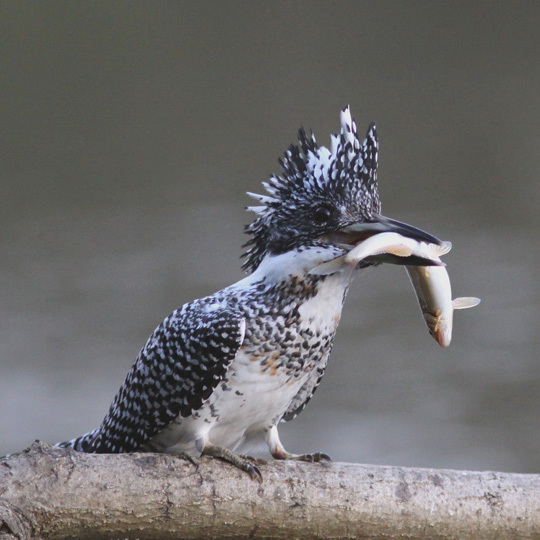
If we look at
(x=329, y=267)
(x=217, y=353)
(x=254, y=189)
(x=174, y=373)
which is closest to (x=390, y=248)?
(x=329, y=267)

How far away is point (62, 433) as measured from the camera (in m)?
4.68

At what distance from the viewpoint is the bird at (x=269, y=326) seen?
6.92 ft

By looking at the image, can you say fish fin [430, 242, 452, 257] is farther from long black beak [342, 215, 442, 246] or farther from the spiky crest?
the spiky crest

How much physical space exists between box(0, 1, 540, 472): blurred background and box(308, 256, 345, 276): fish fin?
8.06ft

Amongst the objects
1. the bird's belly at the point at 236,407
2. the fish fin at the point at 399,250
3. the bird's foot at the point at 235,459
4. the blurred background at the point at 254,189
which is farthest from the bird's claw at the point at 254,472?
the blurred background at the point at 254,189

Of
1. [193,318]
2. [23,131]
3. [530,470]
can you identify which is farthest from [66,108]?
[193,318]

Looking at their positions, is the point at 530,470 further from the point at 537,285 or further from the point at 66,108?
the point at 66,108

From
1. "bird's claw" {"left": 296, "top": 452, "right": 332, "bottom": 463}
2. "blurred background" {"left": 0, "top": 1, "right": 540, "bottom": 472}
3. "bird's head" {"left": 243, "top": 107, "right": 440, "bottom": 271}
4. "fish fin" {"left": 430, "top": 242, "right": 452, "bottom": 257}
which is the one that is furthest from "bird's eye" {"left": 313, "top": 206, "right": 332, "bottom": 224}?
"blurred background" {"left": 0, "top": 1, "right": 540, "bottom": 472}

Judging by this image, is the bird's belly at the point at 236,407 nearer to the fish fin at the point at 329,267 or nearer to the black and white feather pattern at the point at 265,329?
the black and white feather pattern at the point at 265,329

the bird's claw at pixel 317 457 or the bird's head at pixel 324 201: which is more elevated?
the bird's head at pixel 324 201

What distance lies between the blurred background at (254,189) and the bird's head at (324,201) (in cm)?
237

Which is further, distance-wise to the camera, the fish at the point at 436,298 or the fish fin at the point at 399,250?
the fish at the point at 436,298

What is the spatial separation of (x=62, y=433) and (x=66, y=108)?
63.6 inches

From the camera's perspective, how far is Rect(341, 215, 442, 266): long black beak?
77.9 inches
